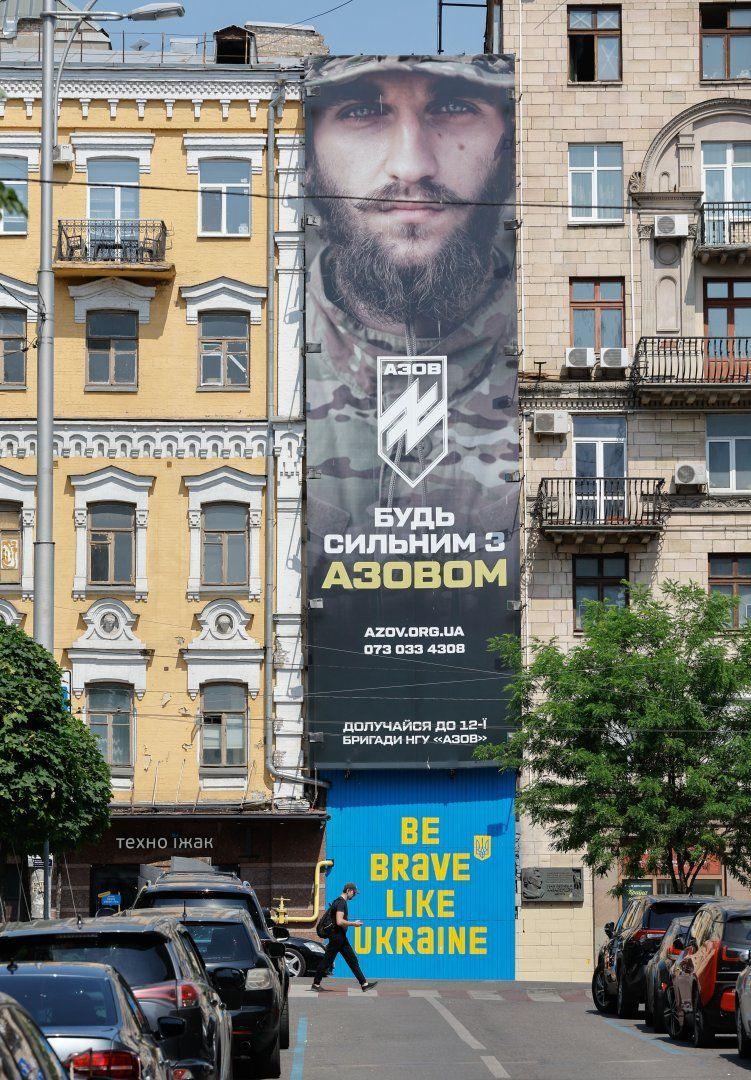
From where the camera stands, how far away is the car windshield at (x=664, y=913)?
2531cm

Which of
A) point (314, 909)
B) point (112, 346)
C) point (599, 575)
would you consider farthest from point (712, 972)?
point (112, 346)

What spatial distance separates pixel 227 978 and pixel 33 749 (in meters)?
10.4

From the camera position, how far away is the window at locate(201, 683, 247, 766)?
133 feet

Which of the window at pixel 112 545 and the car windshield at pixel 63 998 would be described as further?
the window at pixel 112 545

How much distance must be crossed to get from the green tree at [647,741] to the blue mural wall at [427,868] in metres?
4.20

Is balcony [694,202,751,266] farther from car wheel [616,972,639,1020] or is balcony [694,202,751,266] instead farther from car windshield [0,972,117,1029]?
car windshield [0,972,117,1029]

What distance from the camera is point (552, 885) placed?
130 ft

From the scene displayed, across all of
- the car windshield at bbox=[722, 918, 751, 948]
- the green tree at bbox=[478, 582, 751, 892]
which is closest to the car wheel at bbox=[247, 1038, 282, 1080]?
the car windshield at bbox=[722, 918, 751, 948]

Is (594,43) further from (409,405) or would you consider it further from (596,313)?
(409,405)

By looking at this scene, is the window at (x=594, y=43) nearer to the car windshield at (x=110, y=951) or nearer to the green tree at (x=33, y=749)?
the green tree at (x=33, y=749)

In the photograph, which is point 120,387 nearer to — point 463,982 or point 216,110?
point 216,110

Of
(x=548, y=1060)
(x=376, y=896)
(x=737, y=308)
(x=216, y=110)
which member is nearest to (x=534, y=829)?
(x=376, y=896)

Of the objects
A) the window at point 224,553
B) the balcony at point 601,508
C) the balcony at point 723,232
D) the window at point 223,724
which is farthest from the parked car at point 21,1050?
the balcony at point 723,232

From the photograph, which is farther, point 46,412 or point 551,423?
point 551,423
